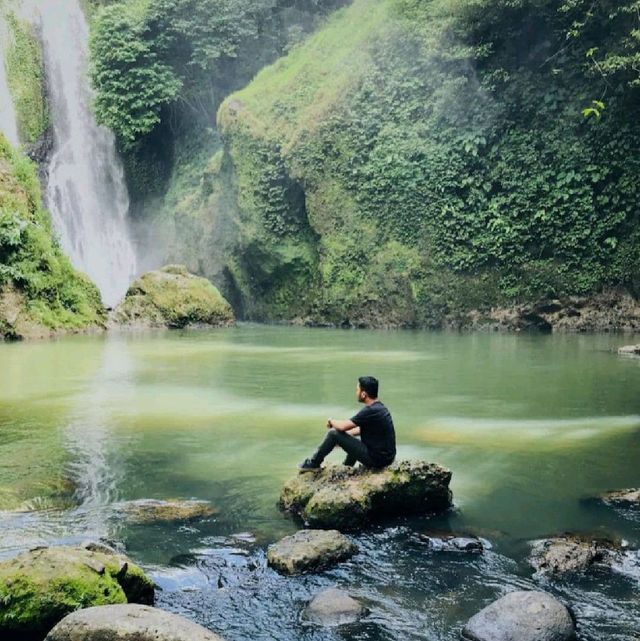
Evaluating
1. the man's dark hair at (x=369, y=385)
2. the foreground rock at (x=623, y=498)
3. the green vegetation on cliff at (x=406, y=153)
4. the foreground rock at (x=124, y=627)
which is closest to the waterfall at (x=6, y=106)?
the green vegetation on cliff at (x=406, y=153)

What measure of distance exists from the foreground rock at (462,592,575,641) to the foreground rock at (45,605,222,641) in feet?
5.28

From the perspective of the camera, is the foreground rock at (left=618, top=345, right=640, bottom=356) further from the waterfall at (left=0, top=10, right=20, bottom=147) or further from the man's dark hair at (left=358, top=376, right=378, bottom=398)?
the waterfall at (left=0, top=10, right=20, bottom=147)

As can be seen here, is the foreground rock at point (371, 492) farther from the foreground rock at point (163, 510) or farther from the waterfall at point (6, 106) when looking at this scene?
the waterfall at point (6, 106)

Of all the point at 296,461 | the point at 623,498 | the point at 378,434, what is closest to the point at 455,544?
the point at 378,434

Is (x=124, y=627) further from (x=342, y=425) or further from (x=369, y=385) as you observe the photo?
(x=369, y=385)

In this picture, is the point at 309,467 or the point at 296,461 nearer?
the point at 309,467

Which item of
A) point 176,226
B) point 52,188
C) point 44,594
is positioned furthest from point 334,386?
point 52,188

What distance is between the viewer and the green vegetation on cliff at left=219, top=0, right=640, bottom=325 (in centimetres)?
2380

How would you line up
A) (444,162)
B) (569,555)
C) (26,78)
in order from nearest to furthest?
(569,555) < (444,162) < (26,78)

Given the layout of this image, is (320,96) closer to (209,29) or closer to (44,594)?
(209,29)

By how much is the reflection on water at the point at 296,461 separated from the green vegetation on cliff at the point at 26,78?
24500mm

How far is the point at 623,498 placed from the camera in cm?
698

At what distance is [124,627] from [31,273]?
21.0 metres

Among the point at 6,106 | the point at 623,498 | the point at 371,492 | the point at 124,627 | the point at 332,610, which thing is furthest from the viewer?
the point at 6,106
